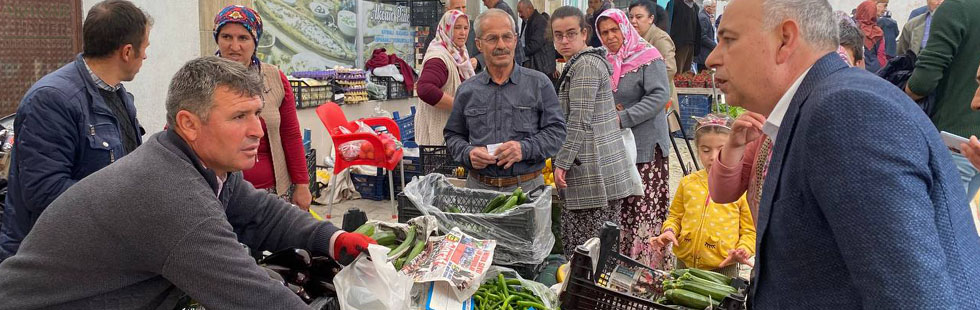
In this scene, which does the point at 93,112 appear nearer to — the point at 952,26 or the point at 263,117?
the point at 263,117

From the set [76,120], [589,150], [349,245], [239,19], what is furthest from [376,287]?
[589,150]

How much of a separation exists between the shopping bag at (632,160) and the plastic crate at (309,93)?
416 centimetres

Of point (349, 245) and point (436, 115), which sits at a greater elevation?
point (436, 115)

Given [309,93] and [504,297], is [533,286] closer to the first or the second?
[504,297]

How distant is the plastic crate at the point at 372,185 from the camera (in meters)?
7.48

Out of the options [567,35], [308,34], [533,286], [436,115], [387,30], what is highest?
[387,30]

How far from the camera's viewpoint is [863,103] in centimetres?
134

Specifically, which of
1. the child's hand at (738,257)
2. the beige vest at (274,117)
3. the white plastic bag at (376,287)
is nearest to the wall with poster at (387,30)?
the beige vest at (274,117)

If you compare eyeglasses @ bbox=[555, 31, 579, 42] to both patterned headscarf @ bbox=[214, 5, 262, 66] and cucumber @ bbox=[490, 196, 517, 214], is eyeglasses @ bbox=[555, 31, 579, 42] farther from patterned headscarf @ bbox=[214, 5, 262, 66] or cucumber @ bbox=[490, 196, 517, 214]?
patterned headscarf @ bbox=[214, 5, 262, 66]

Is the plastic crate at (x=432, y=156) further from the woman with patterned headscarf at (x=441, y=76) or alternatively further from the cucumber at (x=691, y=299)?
the cucumber at (x=691, y=299)

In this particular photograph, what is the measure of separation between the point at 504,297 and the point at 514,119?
1331mm

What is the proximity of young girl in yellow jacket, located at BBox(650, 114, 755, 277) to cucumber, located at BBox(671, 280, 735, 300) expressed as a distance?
2.57 ft

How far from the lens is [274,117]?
3.93 meters

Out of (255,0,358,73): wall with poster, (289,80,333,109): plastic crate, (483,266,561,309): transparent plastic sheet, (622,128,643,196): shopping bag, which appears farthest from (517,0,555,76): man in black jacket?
(483,266,561,309): transparent plastic sheet
